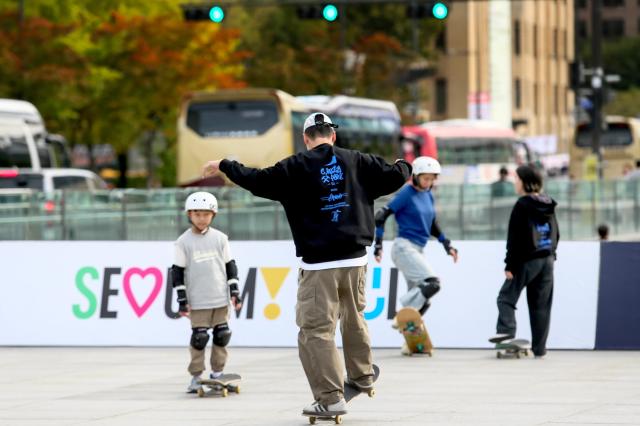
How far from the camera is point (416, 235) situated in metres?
14.1

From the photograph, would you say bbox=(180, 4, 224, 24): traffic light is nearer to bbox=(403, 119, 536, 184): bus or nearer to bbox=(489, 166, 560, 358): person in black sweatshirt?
bbox=(489, 166, 560, 358): person in black sweatshirt

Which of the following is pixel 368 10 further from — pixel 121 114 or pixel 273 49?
pixel 121 114

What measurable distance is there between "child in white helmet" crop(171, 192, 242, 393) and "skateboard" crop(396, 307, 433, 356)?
2.72 m

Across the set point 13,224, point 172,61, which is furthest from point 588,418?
point 172,61

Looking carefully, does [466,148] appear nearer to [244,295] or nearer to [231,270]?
[244,295]

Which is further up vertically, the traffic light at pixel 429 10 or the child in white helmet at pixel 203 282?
the traffic light at pixel 429 10

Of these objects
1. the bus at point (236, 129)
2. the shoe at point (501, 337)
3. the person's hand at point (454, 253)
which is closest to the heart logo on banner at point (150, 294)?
the person's hand at point (454, 253)

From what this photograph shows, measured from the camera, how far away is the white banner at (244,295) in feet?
48.3

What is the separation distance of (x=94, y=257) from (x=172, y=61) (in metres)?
34.8

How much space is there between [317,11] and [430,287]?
19.2 meters

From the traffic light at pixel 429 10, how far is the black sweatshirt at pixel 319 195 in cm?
2207

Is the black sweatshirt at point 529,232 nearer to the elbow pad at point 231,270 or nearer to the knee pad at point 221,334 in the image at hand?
the elbow pad at point 231,270

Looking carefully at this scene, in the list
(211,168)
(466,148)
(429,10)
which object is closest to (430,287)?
(211,168)

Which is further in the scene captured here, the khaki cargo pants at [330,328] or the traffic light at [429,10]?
the traffic light at [429,10]
